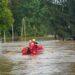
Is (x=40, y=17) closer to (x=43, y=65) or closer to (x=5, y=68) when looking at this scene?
(x=43, y=65)

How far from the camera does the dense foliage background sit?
8125mm

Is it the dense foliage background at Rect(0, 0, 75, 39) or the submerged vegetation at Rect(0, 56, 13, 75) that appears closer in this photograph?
the dense foliage background at Rect(0, 0, 75, 39)

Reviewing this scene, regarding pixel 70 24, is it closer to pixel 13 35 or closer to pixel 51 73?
pixel 51 73

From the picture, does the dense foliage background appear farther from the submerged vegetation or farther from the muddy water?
the submerged vegetation

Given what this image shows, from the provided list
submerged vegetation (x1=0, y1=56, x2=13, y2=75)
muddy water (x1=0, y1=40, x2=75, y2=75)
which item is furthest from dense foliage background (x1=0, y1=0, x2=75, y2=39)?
submerged vegetation (x1=0, y1=56, x2=13, y2=75)

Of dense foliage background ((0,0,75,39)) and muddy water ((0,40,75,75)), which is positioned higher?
dense foliage background ((0,0,75,39))

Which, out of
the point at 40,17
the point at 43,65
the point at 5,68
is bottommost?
the point at 43,65

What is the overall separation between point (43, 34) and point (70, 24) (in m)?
98.2

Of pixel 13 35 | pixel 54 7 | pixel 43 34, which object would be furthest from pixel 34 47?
pixel 43 34

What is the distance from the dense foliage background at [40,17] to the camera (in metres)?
8.12

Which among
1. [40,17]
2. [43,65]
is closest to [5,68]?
[43,65]

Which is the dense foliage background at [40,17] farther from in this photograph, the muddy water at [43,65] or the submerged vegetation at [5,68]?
the submerged vegetation at [5,68]

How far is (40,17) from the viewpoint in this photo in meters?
59.6

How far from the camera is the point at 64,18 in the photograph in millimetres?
8180
